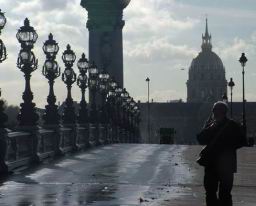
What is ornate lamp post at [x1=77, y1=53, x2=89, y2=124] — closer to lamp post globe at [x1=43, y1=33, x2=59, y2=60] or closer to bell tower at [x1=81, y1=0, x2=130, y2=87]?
lamp post globe at [x1=43, y1=33, x2=59, y2=60]

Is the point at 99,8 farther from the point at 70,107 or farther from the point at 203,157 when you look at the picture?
the point at 203,157

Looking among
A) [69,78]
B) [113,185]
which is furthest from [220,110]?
[69,78]

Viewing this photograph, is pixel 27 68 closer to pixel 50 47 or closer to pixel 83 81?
pixel 50 47

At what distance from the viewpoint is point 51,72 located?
108 feet

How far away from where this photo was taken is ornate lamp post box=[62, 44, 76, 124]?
38.2 meters

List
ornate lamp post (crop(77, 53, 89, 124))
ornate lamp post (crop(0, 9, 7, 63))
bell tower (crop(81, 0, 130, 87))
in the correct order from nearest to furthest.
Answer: ornate lamp post (crop(0, 9, 7, 63)) → ornate lamp post (crop(77, 53, 89, 124)) → bell tower (crop(81, 0, 130, 87))

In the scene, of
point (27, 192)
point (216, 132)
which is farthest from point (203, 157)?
point (27, 192)

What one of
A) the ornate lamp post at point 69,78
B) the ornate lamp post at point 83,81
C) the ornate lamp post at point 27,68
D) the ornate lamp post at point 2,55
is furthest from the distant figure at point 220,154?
the ornate lamp post at point 83,81

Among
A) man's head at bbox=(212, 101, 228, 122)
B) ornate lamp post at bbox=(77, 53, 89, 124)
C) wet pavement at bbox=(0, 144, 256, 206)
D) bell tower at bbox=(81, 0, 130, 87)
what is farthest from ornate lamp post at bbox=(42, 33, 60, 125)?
bell tower at bbox=(81, 0, 130, 87)

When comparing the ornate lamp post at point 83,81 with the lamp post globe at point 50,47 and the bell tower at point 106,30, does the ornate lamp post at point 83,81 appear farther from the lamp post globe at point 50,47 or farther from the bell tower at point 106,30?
the bell tower at point 106,30

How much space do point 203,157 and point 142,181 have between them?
8412 mm

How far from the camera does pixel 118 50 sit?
594ft

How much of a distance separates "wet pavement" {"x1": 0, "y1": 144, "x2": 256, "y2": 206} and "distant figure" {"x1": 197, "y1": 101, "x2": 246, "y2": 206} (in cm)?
335

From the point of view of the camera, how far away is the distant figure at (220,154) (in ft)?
37.8
